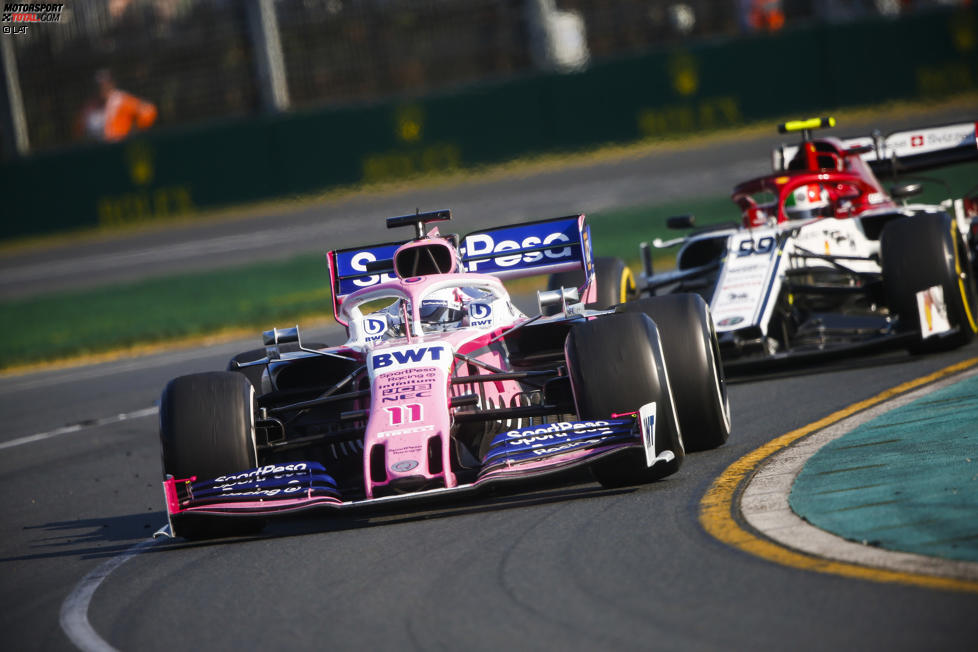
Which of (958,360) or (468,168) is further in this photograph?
(468,168)

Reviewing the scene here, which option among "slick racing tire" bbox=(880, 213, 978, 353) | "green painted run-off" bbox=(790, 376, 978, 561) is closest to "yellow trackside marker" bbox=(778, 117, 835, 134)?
"slick racing tire" bbox=(880, 213, 978, 353)

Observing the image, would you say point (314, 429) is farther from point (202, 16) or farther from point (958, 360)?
point (202, 16)

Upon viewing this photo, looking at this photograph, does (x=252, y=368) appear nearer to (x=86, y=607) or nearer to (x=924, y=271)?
(x=86, y=607)

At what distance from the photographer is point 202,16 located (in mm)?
32375

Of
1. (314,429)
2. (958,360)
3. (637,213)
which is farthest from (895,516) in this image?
(637,213)

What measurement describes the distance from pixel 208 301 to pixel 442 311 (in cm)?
1302

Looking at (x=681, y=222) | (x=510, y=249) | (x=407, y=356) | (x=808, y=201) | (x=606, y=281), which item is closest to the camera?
(x=407, y=356)

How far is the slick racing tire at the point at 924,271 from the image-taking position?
948 cm

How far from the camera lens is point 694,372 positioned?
23.5 feet

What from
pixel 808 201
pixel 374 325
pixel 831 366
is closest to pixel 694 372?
pixel 374 325

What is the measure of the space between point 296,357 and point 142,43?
1078 inches

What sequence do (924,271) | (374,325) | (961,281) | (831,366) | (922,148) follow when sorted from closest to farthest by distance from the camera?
1. (374,325)
2. (924,271)
3. (961,281)
4. (831,366)
5. (922,148)

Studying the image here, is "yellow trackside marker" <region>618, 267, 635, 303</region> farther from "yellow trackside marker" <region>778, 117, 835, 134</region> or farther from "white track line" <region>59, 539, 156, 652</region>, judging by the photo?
"white track line" <region>59, 539, 156, 652</region>

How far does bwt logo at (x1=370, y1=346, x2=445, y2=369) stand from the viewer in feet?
22.1
